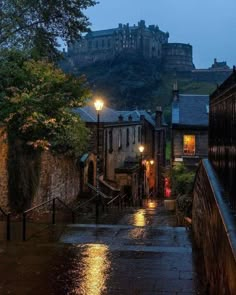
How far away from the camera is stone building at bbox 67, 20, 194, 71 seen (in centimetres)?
14350

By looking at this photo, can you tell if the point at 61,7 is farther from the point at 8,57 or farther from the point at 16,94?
the point at 16,94

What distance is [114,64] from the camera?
136 metres

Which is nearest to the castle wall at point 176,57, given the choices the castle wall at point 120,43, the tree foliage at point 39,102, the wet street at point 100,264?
the castle wall at point 120,43

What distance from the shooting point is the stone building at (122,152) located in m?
34.8

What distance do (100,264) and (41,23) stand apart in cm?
1811

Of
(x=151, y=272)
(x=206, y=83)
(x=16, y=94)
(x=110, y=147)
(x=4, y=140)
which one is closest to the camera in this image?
(x=151, y=272)

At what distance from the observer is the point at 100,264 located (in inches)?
349

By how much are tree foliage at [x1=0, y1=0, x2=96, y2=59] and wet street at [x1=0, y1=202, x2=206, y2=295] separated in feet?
42.5

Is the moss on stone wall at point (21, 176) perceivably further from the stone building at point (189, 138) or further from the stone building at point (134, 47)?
the stone building at point (134, 47)

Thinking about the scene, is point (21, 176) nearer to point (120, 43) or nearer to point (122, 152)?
point (122, 152)

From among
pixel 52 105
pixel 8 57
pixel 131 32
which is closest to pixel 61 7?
pixel 8 57

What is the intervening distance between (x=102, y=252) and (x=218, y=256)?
464cm

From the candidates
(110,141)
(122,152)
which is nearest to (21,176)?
(110,141)

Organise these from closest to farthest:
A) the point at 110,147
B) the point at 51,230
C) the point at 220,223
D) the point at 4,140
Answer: the point at 220,223
the point at 51,230
the point at 4,140
the point at 110,147
